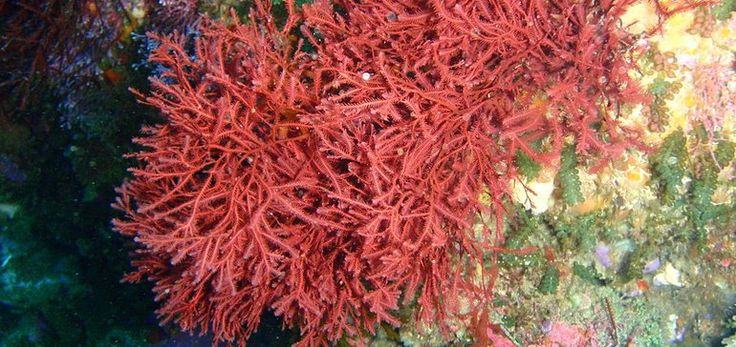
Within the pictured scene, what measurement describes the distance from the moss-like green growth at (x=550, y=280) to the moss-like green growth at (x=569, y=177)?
3.03 feet

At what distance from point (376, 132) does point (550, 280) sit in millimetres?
2357

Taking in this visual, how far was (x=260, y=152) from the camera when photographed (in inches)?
149

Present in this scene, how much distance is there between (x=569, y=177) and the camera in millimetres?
3957

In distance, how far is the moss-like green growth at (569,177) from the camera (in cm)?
394

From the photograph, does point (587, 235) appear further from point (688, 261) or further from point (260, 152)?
point (260, 152)

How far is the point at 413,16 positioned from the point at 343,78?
681mm

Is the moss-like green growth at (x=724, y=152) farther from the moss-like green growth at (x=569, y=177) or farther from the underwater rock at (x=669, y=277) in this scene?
the underwater rock at (x=669, y=277)

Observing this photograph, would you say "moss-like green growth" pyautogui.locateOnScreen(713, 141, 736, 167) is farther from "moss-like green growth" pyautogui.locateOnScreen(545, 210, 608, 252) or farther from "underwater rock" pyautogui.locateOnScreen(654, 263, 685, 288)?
"underwater rock" pyautogui.locateOnScreen(654, 263, 685, 288)

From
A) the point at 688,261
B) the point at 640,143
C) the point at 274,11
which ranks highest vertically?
the point at 274,11

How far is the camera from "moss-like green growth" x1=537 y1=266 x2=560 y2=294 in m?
4.58

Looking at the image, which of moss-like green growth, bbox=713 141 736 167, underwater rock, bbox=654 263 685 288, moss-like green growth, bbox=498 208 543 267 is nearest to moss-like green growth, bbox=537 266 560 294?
moss-like green growth, bbox=498 208 543 267

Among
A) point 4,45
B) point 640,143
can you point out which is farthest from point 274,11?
point 4,45

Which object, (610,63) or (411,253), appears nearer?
(610,63)

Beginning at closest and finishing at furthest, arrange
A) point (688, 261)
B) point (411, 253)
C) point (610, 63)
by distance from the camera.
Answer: point (610, 63) → point (411, 253) → point (688, 261)
